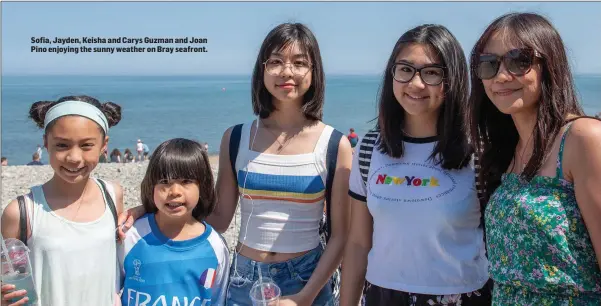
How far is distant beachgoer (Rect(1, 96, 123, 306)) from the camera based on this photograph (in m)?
3.09

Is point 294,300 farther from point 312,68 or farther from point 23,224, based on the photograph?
point 23,224

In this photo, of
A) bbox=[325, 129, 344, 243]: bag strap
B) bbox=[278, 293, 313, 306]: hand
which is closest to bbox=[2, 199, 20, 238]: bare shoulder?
bbox=[278, 293, 313, 306]: hand

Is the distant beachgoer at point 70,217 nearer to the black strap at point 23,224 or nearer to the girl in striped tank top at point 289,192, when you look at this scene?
the black strap at point 23,224

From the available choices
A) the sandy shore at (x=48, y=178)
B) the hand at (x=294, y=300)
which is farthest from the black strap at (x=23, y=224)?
the sandy shore at (x=48, y=178)

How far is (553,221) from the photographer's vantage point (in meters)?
2.38

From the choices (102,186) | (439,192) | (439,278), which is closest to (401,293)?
(439,278)

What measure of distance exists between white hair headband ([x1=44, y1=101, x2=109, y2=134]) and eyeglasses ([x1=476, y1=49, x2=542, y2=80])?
2.22 m

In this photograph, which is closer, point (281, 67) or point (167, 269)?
point (167, 269)

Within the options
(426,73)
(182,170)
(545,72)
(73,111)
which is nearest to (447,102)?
(426,73)

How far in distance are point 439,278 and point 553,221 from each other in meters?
0.78

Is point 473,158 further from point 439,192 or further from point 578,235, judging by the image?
point 578,235

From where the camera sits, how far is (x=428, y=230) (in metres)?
2.96

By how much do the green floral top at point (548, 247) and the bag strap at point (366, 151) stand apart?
0.90 meters

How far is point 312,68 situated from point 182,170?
108cm
